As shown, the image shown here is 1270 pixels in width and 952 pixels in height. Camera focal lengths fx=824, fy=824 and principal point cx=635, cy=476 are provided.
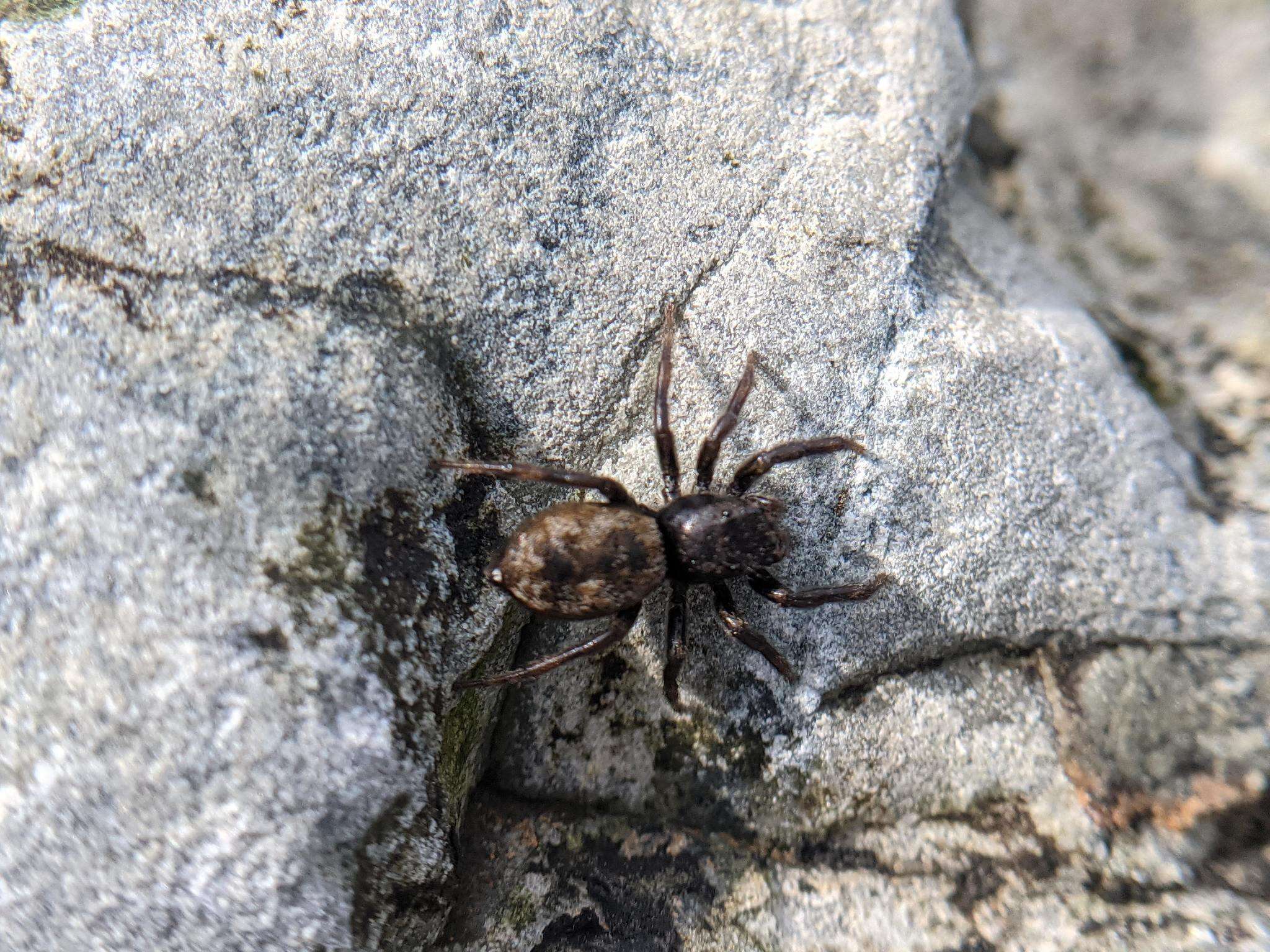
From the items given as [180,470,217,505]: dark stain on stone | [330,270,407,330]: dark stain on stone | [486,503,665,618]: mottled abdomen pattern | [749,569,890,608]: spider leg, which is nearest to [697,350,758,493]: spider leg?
[486,503,665,618]: mottled abdomen pattern

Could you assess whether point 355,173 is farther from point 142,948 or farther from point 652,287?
point 142,948

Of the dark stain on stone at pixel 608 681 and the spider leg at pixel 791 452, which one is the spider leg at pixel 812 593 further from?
the dark stain on stone at pixel 608 681

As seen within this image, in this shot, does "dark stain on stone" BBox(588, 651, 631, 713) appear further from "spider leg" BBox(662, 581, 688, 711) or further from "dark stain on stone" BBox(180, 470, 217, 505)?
"dark stain on stone" BBox(180, 470, 217, 505)

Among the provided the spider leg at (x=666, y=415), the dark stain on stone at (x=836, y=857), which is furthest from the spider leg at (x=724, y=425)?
the dark stain on stone at (x=836, y=857)

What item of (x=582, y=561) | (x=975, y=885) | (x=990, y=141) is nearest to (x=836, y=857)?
(x=975, y=885)

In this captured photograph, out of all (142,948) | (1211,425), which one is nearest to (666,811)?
(142,948)
